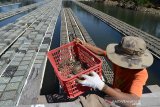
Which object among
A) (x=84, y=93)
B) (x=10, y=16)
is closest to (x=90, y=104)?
(x=84, y=93)

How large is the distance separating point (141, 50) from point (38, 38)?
1392cm

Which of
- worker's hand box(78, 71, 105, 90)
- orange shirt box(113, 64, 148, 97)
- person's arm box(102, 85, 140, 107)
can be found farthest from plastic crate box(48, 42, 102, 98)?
person's arm box(102, 85, 140, 107)

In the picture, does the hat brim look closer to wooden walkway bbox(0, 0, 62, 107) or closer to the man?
the man

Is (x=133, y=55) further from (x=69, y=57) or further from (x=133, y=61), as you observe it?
(x=69, y=57)

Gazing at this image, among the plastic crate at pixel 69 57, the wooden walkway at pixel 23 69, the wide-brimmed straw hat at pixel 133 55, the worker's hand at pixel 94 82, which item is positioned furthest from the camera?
the wooden walkway at pixel 23 69

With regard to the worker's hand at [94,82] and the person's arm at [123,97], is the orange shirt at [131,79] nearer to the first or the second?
the person's arm at [123,97]

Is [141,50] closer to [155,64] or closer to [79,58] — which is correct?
[79,58]

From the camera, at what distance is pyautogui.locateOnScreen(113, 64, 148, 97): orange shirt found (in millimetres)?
3596

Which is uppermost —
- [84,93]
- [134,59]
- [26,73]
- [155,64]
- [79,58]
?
[134,59]

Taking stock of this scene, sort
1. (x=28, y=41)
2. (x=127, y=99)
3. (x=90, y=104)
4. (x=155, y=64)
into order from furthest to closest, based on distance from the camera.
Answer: (x=28, y=41), (x=155, y=64), (x=90, y=104), (x=127, y=99)

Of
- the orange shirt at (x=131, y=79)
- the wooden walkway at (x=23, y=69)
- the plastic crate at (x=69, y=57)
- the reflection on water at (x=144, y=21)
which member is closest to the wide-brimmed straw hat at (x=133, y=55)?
the orange shirt at (x=131, y=79)

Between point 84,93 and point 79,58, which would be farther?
point 79,58

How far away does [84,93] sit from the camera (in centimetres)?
452

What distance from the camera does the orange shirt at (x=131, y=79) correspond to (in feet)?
11.8
